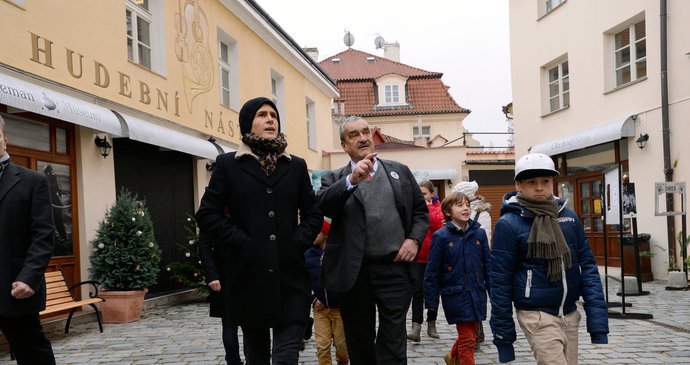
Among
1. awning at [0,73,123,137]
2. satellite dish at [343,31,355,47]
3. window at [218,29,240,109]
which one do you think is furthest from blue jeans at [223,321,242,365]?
satellite dish at [343,31,355,47]

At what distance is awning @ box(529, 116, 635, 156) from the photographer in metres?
13.9

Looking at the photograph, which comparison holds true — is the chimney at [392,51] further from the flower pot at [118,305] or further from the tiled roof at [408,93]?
the flower pot at [118,305]

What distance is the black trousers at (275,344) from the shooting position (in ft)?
12.2

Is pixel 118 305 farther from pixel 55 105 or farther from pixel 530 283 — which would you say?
pixel 530 283

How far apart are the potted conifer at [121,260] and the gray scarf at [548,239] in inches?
263

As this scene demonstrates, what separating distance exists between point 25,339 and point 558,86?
52.3 feet

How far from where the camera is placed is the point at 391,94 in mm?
41625

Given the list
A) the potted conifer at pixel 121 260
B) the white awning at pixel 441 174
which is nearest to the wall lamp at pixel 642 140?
the potted conifer at pixel 121 260

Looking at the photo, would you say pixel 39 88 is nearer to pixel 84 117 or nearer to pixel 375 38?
pixel 84 117

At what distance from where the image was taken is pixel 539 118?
18594 mm

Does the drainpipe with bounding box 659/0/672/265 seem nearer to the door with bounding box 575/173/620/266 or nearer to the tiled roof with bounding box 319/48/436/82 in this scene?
the door with bounding box 575/173/620/266

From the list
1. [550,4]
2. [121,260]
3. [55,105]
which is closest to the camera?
[55,105]

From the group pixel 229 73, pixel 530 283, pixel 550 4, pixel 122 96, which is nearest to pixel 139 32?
pixel 122 96

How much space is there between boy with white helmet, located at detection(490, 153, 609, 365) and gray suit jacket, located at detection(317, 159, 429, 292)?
0.57m
